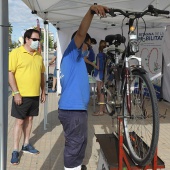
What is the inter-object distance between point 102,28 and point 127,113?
23.0 feet

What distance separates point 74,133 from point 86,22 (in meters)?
1.12

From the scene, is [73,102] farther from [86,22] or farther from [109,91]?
[109,91]

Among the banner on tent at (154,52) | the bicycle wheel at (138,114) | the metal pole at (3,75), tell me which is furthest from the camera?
the banner on tent at (154,52)

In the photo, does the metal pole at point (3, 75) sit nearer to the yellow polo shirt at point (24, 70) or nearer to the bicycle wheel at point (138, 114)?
the bicycle wheel at point (138, 114)

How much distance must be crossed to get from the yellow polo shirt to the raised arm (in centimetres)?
159

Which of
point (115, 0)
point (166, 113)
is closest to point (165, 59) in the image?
point (166, 113)

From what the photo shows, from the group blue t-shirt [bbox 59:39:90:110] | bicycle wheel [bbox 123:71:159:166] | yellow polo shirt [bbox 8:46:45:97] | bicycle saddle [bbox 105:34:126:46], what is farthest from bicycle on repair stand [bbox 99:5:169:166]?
yellow polo shirt [bbox 8:46:45:97]

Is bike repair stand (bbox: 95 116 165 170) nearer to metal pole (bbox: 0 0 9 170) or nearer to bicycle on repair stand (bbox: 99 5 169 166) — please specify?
bicycle on repair stand (bbox: 99 5 169 166)

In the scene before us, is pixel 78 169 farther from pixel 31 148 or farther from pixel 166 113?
pixel 166 113

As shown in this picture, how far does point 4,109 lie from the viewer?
1.61m

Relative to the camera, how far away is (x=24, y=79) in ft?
12.4

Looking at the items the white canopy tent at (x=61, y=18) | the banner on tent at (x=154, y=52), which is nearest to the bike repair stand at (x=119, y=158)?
the white canopy tent at (x=61, y=18)

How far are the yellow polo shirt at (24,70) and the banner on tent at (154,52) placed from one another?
225 inches

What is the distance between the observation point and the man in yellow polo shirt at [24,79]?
3.72 metres
